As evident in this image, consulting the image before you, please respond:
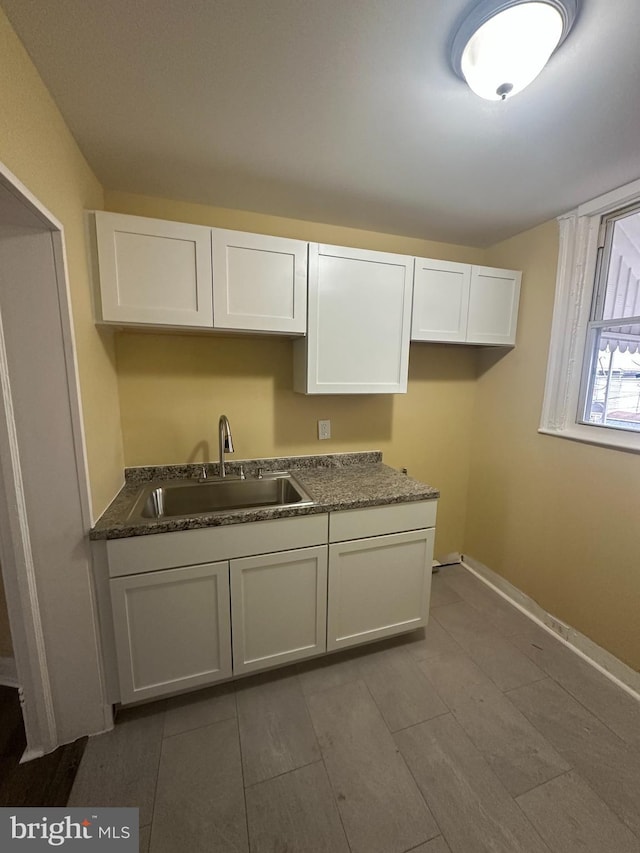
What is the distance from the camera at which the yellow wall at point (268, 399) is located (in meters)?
1.81

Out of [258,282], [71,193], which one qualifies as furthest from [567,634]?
[71,193]

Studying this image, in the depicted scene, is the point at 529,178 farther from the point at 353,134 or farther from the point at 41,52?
the point at 41,52

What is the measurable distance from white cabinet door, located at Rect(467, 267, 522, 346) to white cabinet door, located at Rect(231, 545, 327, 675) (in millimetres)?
1563

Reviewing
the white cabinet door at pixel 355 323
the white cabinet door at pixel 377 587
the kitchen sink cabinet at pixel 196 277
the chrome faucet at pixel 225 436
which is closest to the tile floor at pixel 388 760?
the white cabinet door at pixel 377 587

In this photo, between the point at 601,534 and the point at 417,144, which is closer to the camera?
the point at 417,144

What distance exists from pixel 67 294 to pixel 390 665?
6.96ft

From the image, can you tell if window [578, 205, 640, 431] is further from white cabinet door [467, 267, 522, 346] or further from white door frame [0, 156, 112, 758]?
white door frame [0, 156, 112, 758]

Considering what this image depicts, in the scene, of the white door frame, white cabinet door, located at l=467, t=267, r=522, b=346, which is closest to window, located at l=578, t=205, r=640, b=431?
white cabinet door, located at l=467, t=267, r=522, b=346

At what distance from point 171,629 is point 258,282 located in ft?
5.12

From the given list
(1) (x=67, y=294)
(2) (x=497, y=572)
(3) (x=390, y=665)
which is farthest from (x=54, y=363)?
(2) (x=497, y=572)

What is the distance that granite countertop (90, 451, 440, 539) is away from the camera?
1351 millimetres

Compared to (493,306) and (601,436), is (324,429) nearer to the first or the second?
(493,306)

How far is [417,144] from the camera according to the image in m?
1.30

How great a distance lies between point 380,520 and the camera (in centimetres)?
166
